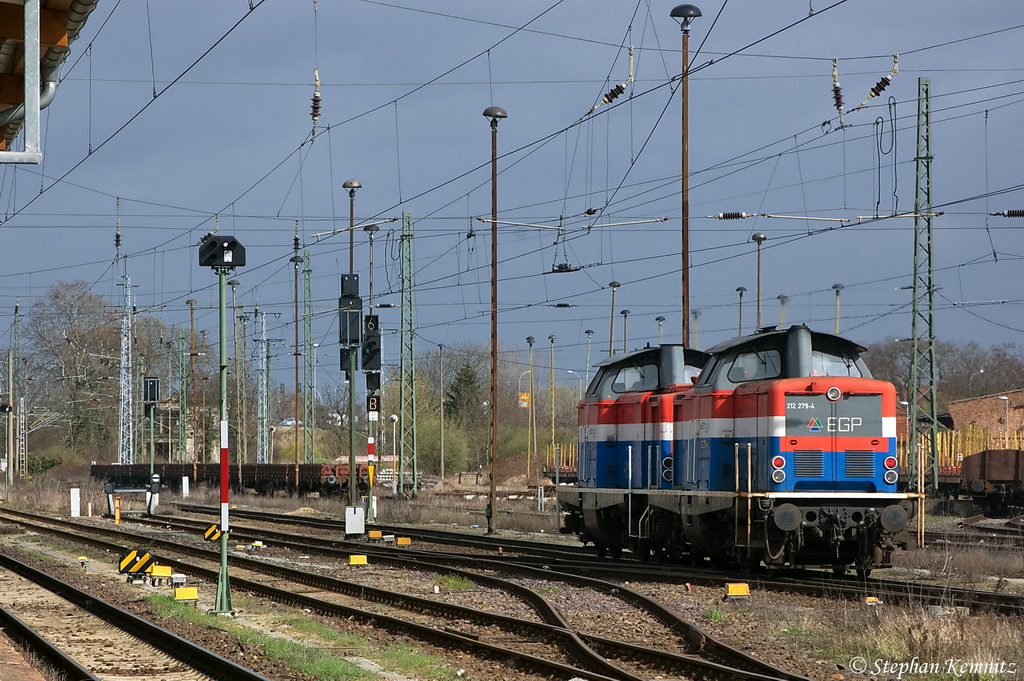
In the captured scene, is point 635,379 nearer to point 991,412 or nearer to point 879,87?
point 879,87

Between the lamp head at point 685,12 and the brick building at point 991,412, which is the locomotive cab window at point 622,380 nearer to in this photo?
the lamp head at point 685,12

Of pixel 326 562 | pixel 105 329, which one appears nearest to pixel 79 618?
pixel 326 562

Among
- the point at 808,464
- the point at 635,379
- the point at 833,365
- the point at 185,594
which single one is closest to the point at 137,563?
the point at 185,594

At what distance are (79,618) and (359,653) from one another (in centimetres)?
549

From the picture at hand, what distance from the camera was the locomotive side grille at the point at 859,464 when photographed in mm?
16125

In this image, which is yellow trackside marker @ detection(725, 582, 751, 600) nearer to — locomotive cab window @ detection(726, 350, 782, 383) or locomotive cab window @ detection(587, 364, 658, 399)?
locomotive cab window @ detection(726, 350, 782, 383)

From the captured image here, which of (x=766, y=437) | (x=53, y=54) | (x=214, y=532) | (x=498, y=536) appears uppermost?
(x=53, y=54)

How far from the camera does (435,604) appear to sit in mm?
14523

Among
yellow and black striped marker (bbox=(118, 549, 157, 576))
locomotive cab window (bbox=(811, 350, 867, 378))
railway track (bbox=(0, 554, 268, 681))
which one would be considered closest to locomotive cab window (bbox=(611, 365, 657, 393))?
locomotive cab window (bbox=(811, 350, 867, 378))

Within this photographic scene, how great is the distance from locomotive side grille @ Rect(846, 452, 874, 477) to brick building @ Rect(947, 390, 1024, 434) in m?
40.6

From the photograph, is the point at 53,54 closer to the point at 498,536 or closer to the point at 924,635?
the point at 924,635

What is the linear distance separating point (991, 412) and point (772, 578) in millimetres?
44069

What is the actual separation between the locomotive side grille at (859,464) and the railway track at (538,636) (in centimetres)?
388

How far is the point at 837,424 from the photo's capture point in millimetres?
16141
